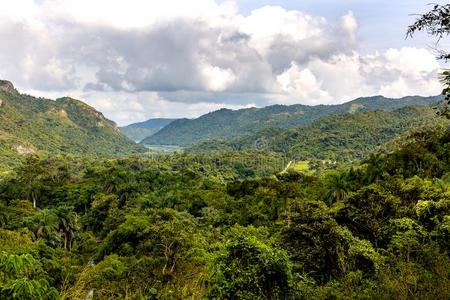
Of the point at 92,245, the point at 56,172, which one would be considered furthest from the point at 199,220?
the point at 56,172

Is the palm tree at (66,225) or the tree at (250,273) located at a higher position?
the tree at (250,273)

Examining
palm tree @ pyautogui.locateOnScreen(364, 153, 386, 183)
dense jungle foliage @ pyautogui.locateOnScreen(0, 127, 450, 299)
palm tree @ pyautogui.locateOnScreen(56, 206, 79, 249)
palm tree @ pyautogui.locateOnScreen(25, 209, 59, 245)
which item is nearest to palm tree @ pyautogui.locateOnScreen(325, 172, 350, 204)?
dense jungle foliage @ pyautogui.locateOnScreen(0, 127, 450, 299)

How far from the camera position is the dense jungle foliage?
16.2m

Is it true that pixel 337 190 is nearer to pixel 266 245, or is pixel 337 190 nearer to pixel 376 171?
pixel 376 171

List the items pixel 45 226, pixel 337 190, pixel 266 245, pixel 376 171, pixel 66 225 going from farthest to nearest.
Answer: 1. pixel 66 225
2. pixel 376 171
3. pixel 337 190
4. pixel 45 226
5. pixel 266 245

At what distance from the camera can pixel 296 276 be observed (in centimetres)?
2191

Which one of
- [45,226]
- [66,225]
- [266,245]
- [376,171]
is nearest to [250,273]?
[266,245]

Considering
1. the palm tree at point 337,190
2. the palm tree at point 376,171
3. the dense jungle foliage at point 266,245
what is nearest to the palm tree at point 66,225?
the dense jungle foliage at point 266,245

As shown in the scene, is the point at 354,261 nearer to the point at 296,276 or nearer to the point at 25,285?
the point at 296,276

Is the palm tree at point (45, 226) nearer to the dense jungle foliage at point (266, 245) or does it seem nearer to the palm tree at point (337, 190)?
the dense jungle foliage at point (266, 245)

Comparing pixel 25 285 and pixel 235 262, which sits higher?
pixel 25 285

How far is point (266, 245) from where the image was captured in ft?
73.6

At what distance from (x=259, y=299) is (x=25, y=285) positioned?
31.9 ft

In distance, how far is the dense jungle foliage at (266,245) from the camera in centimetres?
1617
